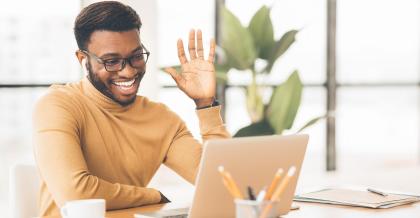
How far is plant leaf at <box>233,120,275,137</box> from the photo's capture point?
14.8ft

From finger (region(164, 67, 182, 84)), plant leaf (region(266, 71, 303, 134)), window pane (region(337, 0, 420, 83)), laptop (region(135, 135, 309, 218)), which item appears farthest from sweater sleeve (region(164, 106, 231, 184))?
window pane (region(337, 0, 420, 83))

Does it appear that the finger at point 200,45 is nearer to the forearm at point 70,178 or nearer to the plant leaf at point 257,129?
the forearm at point 70,178

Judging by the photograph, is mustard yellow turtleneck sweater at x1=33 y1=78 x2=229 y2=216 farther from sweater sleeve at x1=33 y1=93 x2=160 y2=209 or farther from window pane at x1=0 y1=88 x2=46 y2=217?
window pane at x1=0 y1=88 x2=46 y2=217

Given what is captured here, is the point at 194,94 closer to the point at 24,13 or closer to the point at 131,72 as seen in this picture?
the point at 131,72

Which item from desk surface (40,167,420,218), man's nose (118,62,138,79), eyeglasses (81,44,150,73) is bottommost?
desk surface (40,167,420,218)

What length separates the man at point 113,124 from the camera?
87.7 inches

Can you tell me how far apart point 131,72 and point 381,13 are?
14.7 ft

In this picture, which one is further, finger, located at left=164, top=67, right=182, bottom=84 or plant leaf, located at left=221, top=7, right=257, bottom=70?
plant leaf, located at left=221, top=7, right=257, bottom=70

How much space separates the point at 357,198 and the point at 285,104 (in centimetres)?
230

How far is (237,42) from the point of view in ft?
15.1

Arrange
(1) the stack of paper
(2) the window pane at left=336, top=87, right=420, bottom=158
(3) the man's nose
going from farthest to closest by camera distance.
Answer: (2) the window pane at left=336, top=87, right=420, bottom=158
(3) the man's nose
(1) the stack of paper

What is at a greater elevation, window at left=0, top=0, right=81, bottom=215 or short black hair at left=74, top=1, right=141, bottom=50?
short black hair at left=74, top=1, right=141, bottom=50

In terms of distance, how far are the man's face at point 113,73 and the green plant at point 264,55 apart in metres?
2.10

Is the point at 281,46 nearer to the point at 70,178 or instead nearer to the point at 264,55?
the point at 264,55
